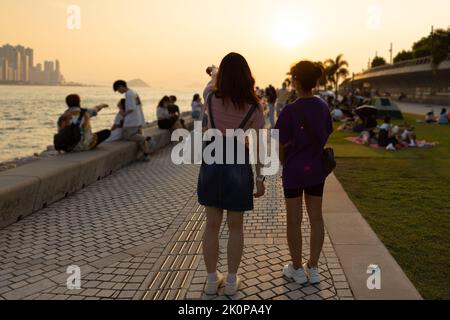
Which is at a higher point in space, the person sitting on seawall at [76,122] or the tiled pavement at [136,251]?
the person sitting on seawall at [76,122]

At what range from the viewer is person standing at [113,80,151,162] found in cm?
987

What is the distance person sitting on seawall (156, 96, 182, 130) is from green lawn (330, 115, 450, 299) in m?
6.03

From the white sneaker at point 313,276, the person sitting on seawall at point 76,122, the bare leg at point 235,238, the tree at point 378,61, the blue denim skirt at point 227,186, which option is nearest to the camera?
the blue denim skirt at point 227,186

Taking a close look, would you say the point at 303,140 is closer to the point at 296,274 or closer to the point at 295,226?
the point at 295,226

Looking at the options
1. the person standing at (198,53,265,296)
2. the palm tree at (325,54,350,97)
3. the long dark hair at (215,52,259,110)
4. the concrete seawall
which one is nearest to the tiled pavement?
the concrete seawall

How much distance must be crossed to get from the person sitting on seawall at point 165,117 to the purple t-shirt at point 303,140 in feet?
38.3

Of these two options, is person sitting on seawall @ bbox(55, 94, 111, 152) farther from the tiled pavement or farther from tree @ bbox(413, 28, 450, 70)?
tree @ bbox(413, 28, 450, 70)

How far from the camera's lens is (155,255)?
15.7 ft

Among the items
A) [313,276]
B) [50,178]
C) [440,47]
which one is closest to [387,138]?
[50,178]

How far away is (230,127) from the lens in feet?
11.6

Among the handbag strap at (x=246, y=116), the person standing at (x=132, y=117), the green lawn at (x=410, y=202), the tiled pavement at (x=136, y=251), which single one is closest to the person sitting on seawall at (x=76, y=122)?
the person standing at (x=132, y=117)

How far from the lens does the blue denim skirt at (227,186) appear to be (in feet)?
11.7

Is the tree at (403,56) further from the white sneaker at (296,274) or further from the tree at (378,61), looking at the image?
the white sneaker at (296,274)
